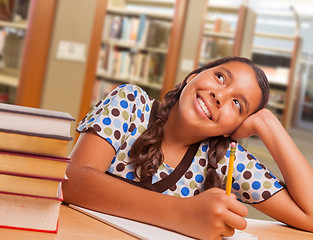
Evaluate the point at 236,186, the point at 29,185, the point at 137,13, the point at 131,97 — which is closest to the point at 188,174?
the point at 236,186

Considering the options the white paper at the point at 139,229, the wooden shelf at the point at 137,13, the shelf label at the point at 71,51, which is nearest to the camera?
the white paper at the point at 139,229

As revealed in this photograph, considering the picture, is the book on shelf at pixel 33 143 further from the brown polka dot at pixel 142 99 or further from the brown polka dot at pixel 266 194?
the brown polka dot at pixel 266 194

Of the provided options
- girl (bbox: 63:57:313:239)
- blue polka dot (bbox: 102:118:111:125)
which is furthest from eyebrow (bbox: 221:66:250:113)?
blue polka dot (bbox: 102:118:111:125)

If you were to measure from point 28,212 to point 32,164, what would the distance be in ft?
0.25

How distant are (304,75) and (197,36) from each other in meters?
3.77

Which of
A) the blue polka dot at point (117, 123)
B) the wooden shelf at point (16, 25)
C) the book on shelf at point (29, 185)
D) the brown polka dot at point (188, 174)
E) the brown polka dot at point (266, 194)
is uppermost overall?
the wooden shelf at point (16, 25)

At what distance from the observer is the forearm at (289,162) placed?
1219 mm

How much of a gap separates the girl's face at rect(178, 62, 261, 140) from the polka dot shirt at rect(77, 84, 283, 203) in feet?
0.35

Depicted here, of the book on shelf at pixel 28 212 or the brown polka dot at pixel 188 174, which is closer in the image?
the book on shelf at pixel 28 212

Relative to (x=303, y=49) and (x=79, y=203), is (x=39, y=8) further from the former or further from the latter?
(x=303, y=49)

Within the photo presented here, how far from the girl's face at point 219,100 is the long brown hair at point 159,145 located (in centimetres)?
4

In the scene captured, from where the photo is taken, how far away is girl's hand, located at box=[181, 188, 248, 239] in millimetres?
866

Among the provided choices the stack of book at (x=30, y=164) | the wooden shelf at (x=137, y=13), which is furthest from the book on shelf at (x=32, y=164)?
the wooden shelf at (x=137, y=13)

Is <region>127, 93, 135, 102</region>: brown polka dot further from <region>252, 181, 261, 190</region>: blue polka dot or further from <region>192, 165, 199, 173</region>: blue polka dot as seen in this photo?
<region>252, 181, 261, 190</region>: blue polka dot
